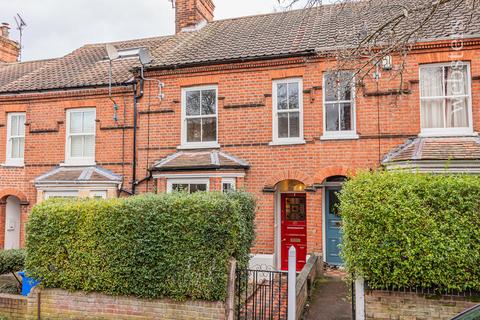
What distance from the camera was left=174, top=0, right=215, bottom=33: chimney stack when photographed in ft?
51.0

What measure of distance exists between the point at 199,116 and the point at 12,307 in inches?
278

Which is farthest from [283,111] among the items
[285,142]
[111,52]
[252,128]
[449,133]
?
[111,52]

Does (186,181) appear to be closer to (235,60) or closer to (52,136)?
(235,60)

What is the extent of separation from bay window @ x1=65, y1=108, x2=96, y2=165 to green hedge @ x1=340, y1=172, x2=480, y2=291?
1004cm

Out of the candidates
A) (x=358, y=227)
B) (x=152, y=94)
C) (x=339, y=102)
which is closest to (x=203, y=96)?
(x=152, y=94)

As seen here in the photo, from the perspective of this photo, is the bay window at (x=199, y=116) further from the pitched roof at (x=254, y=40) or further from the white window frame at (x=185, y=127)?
the pitched roof at (x=254, y=40)

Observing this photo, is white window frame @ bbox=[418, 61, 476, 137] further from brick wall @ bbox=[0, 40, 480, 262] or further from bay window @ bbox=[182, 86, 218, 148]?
bay window @ bbox=[182, 86, 218, 148]

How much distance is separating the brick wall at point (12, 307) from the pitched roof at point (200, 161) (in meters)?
5.00

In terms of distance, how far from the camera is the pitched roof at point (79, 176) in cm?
1218

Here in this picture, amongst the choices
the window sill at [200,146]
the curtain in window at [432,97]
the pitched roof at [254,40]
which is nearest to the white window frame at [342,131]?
the pitched roof at [254,40]

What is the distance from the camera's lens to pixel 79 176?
12.4 m

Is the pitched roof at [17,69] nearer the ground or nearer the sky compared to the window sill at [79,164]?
nearer the sky

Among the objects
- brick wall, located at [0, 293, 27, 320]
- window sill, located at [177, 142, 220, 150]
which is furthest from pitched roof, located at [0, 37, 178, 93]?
brick wall, located at [0, 293, 27, 320]

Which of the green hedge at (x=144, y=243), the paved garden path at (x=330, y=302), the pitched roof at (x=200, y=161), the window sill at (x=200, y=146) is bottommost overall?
the paved garden path at (x=330, y=302)
